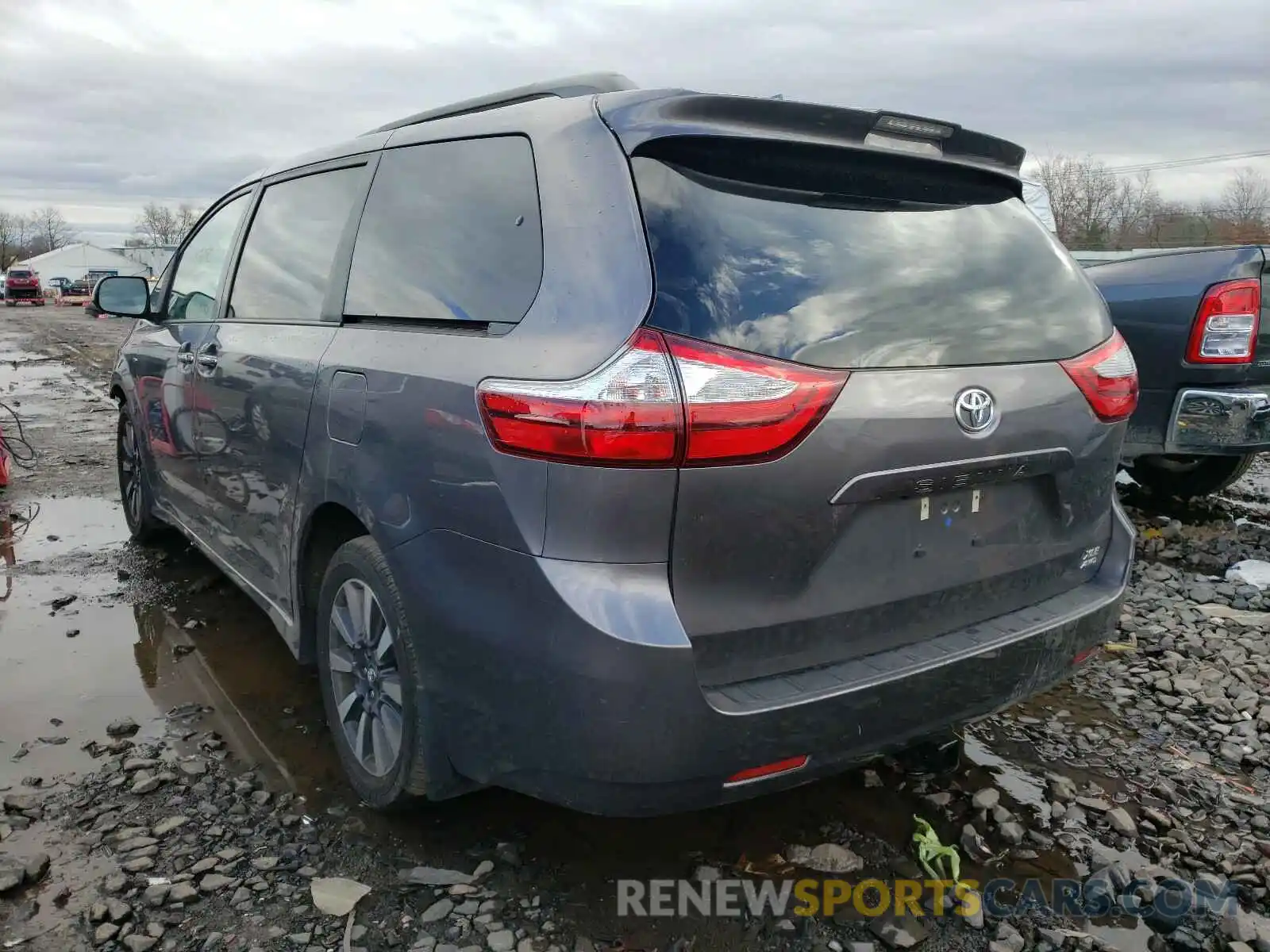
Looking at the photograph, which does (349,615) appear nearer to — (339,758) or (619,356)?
(339,758)

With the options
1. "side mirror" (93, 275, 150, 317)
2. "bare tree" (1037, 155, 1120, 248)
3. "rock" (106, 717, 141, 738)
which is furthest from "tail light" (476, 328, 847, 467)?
"bare tree" (1037, 155, 1120, 248)

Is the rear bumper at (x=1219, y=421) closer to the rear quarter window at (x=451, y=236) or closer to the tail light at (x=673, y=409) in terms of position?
the tail light at (x=673, y=409)

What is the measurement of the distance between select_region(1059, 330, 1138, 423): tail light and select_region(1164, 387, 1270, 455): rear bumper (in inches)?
105

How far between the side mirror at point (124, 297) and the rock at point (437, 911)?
3.50 meters

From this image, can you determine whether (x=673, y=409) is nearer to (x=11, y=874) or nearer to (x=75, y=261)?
(x=11, y=874)

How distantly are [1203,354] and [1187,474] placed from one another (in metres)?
1.28

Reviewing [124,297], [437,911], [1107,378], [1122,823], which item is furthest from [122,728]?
[1107,378]

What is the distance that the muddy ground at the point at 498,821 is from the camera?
89.6 inches

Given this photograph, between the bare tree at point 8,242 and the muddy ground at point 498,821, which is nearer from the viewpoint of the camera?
the muddy ground at point 498,821

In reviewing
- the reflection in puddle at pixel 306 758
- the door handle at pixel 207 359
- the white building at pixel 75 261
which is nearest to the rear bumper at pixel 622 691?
the reflection in puddle at pixel 306 758

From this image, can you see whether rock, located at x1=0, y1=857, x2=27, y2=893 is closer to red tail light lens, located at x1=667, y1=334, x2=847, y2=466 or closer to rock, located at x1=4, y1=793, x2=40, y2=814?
rock, located at x1=4, y1=793, x2=40, y2=814

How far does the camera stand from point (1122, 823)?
A: 8.86ft

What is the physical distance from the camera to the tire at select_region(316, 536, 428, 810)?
2.37 metres

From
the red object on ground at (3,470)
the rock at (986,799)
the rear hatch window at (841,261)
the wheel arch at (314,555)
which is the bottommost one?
the red object on ground at (3,470)
